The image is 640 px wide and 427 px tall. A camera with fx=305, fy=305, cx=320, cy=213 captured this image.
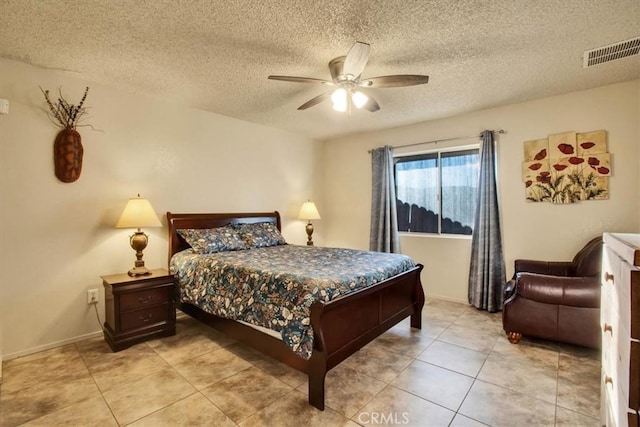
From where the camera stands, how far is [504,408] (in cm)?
189

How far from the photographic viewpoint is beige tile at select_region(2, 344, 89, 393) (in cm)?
219

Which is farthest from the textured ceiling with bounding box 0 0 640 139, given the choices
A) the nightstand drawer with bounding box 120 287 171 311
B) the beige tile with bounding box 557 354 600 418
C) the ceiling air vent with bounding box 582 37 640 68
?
the beige tile with bounding box 557 354 600 418

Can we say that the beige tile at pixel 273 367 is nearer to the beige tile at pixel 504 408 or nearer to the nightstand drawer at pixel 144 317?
the nightstand drawer at pixel 144 317

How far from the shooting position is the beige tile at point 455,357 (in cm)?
237

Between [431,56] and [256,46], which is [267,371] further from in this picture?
[431,56]

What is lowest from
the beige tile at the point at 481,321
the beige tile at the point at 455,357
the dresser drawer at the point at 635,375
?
the beige tile at the point at 481,321

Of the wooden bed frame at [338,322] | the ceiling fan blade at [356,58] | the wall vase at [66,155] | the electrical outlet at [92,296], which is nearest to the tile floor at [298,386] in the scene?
the wooden bed frame at [338,322]

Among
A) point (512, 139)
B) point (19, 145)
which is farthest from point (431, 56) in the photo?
point (19, 145)

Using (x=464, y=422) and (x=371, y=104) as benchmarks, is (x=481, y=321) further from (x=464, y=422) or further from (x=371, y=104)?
(x=371, y=104)

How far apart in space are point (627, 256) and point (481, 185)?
3067mm

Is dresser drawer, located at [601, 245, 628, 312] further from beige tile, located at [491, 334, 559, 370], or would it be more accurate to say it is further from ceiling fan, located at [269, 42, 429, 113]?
ceiling fan, located at [269, 42, 429, 113]

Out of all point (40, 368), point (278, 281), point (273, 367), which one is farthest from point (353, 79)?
point (40, 368)

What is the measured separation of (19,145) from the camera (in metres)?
2.60

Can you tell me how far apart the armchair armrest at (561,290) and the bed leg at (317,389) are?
2.00 meters
